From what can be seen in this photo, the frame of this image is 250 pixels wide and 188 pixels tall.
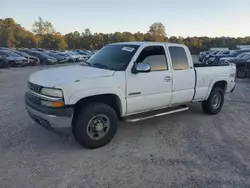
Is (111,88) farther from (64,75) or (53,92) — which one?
(53,92)

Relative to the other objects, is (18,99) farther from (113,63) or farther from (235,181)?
(235,181)

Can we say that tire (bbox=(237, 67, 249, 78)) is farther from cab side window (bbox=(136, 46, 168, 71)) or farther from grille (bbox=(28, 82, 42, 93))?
grille (bbox=(28, 82, 42, 93))

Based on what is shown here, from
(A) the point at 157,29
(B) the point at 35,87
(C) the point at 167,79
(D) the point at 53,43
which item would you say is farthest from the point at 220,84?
(A) the point at 157,29

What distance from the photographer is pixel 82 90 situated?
387 centimetres

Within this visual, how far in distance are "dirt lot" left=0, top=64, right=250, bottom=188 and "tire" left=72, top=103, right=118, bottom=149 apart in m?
0.15

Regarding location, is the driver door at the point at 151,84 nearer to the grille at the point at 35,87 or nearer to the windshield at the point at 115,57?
the windshield at the point at 115,57

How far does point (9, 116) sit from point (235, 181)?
5270 millimetres

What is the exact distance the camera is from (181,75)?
528cm

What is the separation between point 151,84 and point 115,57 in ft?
3.07

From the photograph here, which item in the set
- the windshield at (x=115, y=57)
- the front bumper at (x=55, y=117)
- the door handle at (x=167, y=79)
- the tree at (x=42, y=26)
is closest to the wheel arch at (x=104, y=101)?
the front bumper at (x=55, y=117)

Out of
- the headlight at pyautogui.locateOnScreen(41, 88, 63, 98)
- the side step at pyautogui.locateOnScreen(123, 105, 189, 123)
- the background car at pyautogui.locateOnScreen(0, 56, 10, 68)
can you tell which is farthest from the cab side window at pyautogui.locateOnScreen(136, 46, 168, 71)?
the background car at pyautogui.locateOnScreen(0, 56, 10, 68)

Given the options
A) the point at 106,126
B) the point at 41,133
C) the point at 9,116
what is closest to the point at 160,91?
the point at 106,126

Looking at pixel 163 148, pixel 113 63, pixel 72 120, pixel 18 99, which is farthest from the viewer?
pixel 18 99

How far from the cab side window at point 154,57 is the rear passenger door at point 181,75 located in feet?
0.81
